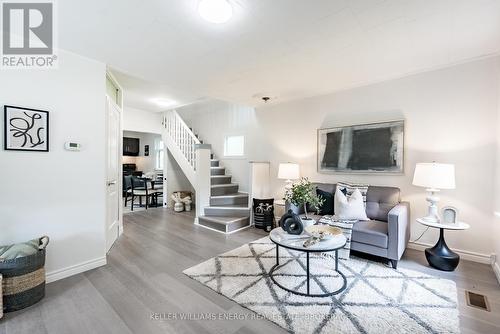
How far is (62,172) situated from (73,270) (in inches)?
42.3

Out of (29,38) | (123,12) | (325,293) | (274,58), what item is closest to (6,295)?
(29,38)

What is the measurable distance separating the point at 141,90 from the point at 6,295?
11.5 ft

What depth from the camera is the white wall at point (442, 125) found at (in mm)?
2691

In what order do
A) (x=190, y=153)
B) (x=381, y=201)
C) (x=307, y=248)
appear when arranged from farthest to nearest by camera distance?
(x=190, y=153)
(x=381, y=201)
(x=307, y=248)

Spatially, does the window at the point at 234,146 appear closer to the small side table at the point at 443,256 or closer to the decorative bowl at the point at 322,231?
the decorative bowl at the point at 322,231

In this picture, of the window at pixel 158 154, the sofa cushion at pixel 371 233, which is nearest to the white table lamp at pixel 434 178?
the sofa cushion at pixel 371 233

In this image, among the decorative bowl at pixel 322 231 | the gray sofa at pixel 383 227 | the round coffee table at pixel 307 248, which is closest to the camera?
the round coffee table at pixel 307 248

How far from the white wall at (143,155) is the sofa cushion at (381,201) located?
793cm

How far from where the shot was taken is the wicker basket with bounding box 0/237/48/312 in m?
1.79

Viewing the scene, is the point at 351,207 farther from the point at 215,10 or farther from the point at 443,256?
the point at 215,10

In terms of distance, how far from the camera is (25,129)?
2137 millimetres

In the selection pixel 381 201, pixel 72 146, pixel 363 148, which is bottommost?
pixel 381 201

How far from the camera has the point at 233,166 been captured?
5.66m

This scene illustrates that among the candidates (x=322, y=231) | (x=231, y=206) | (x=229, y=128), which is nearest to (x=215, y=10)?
(x=322, y=231)
